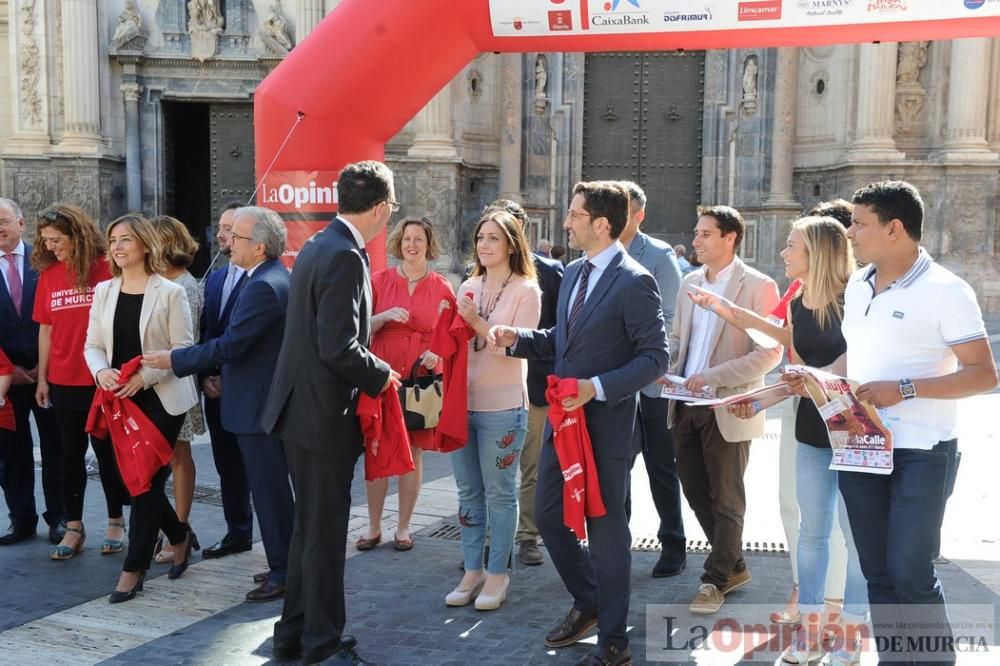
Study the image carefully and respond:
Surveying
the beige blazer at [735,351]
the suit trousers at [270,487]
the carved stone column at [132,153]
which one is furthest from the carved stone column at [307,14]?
the beige blazer at [735,351]

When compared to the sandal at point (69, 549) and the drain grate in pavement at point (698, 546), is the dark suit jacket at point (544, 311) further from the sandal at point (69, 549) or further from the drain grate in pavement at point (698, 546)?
the sandal at point (69, 549)

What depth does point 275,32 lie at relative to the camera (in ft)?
54.3

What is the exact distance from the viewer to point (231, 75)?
1695 cm

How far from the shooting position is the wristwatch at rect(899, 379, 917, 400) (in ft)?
11.2

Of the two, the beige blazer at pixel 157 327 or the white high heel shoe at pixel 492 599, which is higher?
the beige blazer at pixel 157 327

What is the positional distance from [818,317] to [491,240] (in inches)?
68.3

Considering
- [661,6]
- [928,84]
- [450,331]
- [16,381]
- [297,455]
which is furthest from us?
[928,84]

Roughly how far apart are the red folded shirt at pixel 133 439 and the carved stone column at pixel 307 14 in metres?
12.4

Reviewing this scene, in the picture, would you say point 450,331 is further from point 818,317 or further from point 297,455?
point 818,317

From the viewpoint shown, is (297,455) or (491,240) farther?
(491,240)

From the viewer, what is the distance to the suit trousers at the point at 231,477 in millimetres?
6098

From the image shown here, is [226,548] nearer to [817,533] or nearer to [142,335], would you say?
[142,335]

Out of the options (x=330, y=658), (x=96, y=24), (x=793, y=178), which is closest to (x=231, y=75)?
(x=96, y=24)

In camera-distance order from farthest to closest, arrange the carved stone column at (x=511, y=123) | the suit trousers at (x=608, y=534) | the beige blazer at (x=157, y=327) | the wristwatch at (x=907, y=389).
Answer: the carved stone column at (x=511, y=123)
the beige blazer at (x=157, y=327)
the suit trousers at (x=608, y=534)
the wristwatch at (x=907, y=389)
